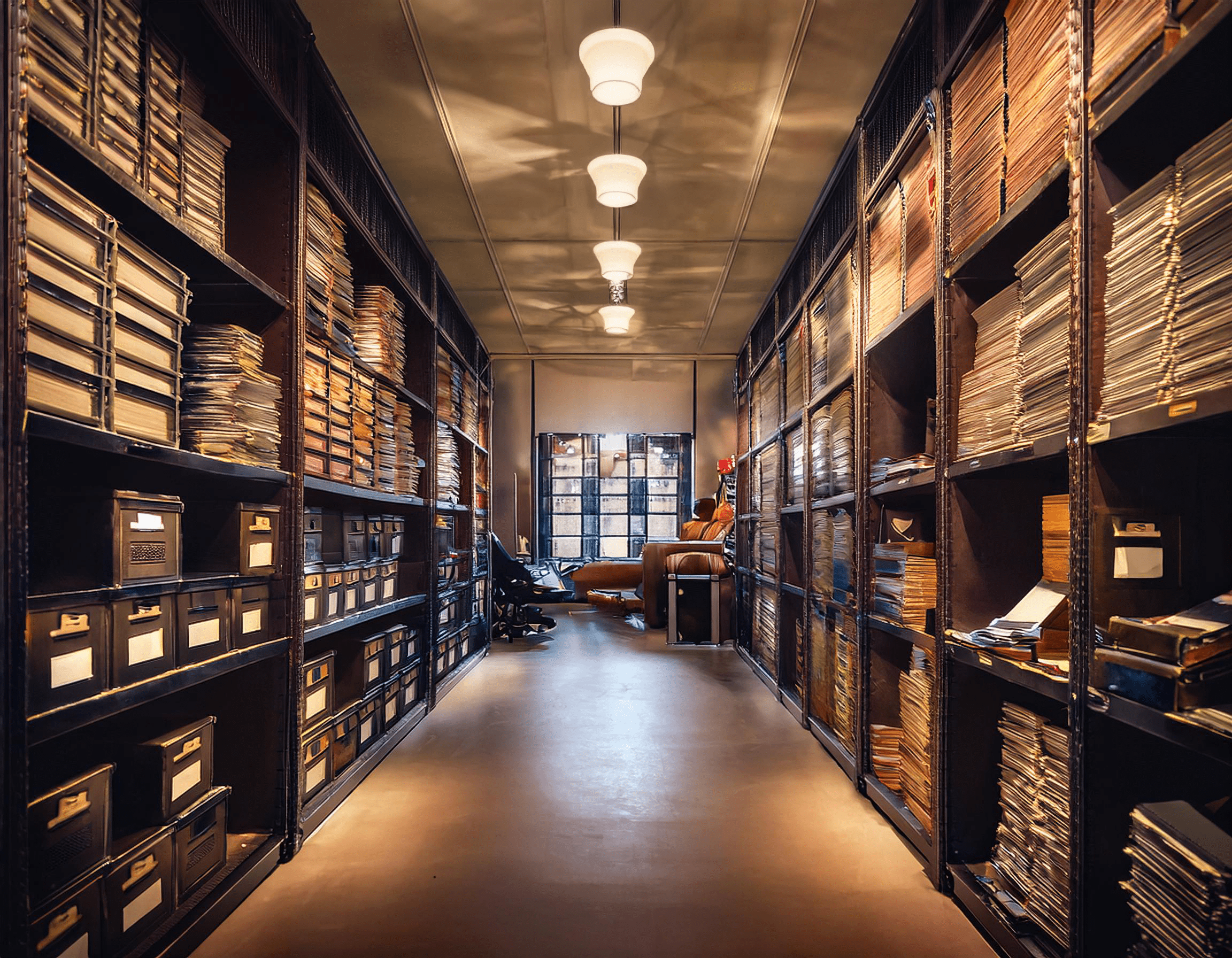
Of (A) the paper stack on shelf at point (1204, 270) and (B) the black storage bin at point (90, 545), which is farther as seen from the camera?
(B) the black storage bin at point (90, 545)

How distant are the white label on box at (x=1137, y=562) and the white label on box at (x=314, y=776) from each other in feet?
8.98

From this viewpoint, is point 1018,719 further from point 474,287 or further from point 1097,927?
point 474,287

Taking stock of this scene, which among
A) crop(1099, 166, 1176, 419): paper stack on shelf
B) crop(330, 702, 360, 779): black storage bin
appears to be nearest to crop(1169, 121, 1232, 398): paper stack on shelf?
crop(1099, 166, 1176, 419): paper stack on shelf

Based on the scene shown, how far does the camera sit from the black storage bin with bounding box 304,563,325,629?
3.06 m

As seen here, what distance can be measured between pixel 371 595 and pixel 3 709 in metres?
2.53

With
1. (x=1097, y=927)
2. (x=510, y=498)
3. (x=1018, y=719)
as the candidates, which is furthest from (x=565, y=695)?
(x=510, y=498)

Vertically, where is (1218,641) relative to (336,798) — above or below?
above

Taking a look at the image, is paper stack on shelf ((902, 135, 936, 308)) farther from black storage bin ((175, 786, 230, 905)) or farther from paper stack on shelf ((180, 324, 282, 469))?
black storage bin ((175, 786, 230, 905))

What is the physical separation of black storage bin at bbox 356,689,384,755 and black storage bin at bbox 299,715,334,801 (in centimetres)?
38

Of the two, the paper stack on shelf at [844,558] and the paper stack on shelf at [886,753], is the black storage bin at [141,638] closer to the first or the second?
the paper stack on shelf at [886,753]

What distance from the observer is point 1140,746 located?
1.66m

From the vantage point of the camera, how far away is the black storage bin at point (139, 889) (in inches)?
71.7

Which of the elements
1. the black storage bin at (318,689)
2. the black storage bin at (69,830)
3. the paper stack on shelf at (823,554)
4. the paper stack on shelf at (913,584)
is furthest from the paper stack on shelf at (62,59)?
the paper stack on shelf at (823,554)

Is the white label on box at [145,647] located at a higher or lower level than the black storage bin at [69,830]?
higher
